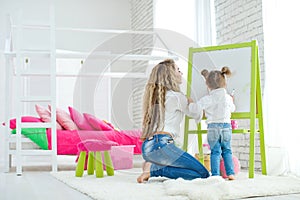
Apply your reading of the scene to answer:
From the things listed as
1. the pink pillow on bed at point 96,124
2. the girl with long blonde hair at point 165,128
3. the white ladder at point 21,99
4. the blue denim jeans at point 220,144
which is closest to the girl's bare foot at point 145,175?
the girl with long blonde hair at point 165,128

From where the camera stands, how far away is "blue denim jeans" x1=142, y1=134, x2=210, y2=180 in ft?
8.64

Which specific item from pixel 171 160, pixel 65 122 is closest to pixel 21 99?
pixel 65 122

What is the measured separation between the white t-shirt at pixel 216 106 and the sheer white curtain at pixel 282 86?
49cm

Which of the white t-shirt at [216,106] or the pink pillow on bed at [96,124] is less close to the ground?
the white t-shirt at [216,106]

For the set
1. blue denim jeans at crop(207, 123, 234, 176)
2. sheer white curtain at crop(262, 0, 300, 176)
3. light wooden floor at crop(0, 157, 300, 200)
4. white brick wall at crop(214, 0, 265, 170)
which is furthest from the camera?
white brick wall at crop(214, 0, 265, 170)

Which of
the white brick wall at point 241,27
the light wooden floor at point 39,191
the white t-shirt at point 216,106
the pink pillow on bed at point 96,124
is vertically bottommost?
the light wooden floor at point 39,191

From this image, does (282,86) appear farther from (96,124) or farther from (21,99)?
(21,99)

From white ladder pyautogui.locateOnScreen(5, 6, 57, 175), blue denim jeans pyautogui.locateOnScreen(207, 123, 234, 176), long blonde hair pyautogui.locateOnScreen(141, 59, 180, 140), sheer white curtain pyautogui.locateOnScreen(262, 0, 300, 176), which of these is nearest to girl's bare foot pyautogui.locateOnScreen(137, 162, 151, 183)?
long blonde hair pyautogui.locateOnScreen(141, 59, 180, 140)

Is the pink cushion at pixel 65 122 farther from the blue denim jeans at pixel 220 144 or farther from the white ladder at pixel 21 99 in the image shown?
the blue denim jeans at pixel 220 144

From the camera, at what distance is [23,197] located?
7.09 feet

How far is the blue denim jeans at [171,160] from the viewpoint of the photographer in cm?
263

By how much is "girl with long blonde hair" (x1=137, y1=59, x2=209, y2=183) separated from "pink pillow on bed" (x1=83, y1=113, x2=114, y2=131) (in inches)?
61.9

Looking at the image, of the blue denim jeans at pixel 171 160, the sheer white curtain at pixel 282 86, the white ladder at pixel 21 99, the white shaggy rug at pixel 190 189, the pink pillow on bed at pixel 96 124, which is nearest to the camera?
the white shaggy rug at pixel 190 189

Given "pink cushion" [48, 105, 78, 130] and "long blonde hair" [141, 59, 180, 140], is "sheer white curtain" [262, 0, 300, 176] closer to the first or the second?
"long blonde hair" [141, 59, 180, 140]
